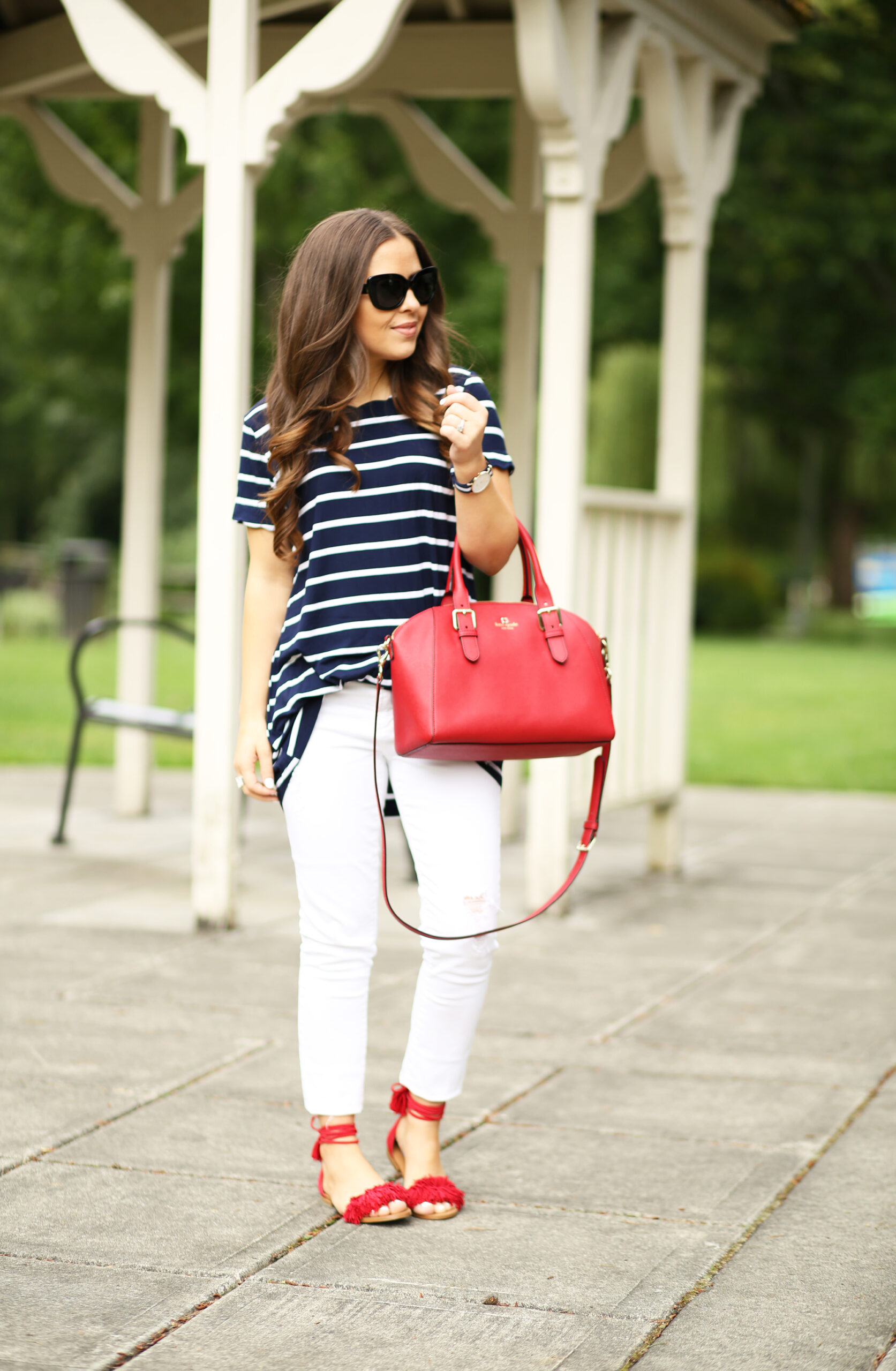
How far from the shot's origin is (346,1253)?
125 inches

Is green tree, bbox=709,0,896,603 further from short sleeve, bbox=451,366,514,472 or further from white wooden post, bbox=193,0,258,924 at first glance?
short sleeve, bbox=451,366,514,472

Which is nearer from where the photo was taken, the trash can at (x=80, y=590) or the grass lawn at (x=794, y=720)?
the grass lawn at (x=794, y=720)

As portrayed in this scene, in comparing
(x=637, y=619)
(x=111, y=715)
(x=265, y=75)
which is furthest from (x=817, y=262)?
(x=265, y=75)

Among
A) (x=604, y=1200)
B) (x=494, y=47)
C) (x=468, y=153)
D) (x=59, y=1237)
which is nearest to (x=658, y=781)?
(x=494, y=47)

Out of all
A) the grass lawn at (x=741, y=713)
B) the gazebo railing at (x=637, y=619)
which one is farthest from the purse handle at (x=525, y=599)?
the grass lawn at (x=741, y=713)

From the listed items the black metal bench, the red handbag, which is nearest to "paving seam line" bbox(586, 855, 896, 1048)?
the red handbag

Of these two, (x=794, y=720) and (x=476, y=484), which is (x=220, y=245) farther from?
(x=794, y=720)

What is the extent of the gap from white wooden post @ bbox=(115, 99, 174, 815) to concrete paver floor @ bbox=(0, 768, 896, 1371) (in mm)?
1823

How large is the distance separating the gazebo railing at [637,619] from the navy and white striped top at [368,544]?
3.24 meters

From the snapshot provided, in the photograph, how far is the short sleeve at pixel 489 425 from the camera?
322 centimetres

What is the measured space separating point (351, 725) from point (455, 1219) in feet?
3.18

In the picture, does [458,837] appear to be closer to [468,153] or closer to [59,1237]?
[59,1237]

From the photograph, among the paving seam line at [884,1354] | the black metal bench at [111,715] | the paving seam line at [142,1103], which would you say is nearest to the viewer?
Answer: the paving seam line at [884,1354]

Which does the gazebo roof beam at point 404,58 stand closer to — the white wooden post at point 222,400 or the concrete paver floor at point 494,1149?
the white wooden post at point 222,400
